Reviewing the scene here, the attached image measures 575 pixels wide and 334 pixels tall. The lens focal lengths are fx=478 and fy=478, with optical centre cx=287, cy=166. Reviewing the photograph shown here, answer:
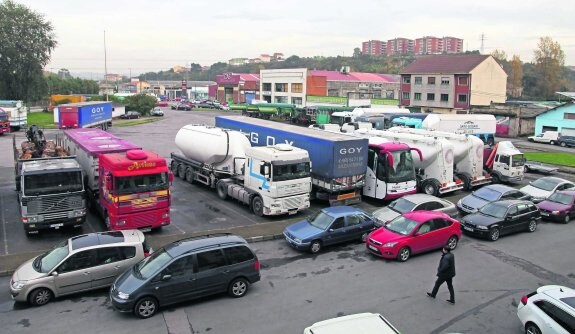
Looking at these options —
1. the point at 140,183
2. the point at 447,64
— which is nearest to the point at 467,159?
the point at 140,183

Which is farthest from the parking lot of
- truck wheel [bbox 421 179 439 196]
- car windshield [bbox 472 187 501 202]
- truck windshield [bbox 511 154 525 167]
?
truck windshield [bbox 511 154 525 167]

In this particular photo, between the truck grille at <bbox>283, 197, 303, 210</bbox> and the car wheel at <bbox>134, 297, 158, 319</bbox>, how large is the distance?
30.7 ft

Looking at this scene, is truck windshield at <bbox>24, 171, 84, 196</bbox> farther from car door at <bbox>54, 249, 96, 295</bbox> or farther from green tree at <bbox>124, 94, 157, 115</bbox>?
green tree at <bbox>124, 94, 157, 115</bbox>

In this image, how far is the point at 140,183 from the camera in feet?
56.2

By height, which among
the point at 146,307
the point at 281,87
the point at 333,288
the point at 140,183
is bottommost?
the point at 333,288

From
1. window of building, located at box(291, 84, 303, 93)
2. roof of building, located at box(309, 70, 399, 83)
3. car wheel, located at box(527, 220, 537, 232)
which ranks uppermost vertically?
roof of building, located at box(309, 70, 399, 83)

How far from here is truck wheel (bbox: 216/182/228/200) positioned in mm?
23359

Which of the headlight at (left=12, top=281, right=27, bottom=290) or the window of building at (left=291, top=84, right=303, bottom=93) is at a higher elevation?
the window of building at (left=291, top=84, right=303, bottom=93)

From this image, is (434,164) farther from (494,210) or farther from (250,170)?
(250,170)

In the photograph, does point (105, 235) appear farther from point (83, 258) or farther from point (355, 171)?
point (355, 171)

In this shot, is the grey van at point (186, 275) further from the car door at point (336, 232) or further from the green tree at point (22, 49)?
the green tree at point (22, 49)

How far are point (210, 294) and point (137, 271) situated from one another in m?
1.91

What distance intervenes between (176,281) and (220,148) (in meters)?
13.0

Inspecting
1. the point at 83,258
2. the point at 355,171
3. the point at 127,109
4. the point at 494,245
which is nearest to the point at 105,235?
the point at 83,258
